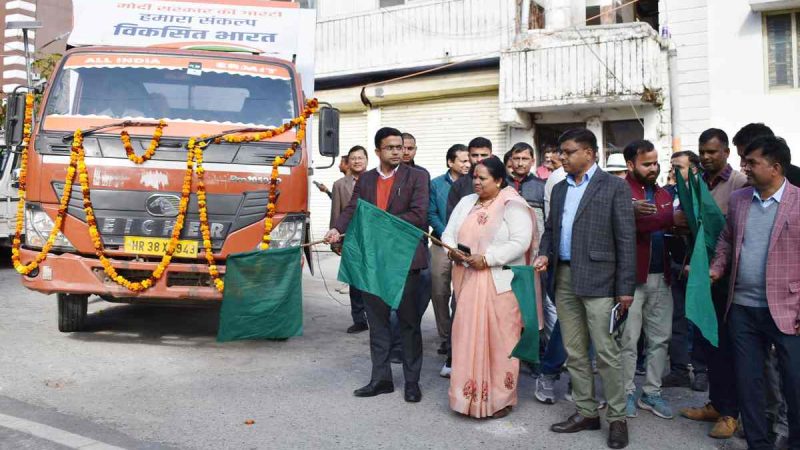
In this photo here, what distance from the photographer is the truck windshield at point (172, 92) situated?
6051 mm

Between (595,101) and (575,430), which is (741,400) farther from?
(595,101)

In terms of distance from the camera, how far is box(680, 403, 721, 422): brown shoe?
4.50 m

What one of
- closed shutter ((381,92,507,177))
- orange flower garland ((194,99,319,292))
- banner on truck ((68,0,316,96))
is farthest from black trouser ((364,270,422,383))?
closed shutter ((381,92,507,177))

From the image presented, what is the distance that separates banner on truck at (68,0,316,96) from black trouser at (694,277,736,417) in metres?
4.52

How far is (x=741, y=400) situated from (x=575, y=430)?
956 millimetres

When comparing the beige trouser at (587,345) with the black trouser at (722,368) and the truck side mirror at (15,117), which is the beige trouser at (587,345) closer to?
the black trouser at (722,368)

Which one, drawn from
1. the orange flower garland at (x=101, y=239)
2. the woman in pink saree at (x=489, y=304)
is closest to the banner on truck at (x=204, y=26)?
the orange flower garland at (x=101, y=239)

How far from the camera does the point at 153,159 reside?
5.70m

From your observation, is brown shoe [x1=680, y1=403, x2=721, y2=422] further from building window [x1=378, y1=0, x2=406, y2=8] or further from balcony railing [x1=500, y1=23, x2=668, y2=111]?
building window [x1=378, y1=0, x2=406, y2=8]

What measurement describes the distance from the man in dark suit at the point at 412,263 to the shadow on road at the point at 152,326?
6.85 feet

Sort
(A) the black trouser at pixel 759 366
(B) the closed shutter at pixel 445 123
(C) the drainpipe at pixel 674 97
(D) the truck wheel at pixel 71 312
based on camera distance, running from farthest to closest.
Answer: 1. (B) the closed shutter at pixel 445 123
2. (C) the drainpipe at pixel 674 97
3. (D) the truck wheel at pixel 71 312
4. (A) the black trouser at pixel 759 366

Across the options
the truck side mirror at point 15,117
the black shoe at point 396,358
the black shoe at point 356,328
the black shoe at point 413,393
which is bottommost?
the black shoe at point 413,393

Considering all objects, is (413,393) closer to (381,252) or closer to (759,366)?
(381,252)

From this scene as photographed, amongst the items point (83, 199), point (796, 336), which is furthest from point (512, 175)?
point (83, 199)
